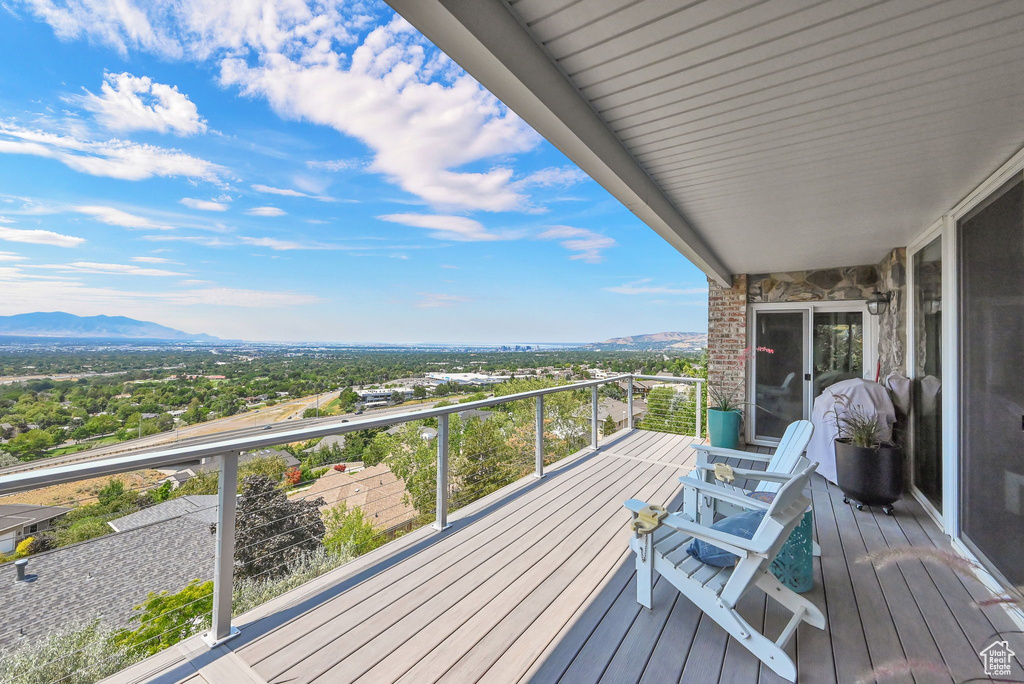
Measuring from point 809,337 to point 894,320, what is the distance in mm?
1388

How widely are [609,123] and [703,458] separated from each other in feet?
7.49

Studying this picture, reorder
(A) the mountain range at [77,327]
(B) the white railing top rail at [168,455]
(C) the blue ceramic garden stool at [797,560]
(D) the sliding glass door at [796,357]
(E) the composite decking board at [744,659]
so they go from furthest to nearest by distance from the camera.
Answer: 1. (A) the mountain range at [77,327]
2. (D) the sliding glass door at [796,357]
3. (C) the blue ceramic garden stool at [797,560]
4. (E) the composite decking board at [744,659]
5. (B) the white railing top rail at [168,455]

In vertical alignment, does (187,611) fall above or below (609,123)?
below

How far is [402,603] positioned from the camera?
2.19m

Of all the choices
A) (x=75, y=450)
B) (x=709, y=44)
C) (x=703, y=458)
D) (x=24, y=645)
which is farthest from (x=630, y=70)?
(x=75, y=450)

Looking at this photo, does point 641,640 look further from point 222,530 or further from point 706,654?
point 222,530

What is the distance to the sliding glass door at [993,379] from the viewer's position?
2.16 metres

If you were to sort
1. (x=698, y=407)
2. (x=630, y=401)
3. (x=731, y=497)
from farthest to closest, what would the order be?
(x=630, y=401) → (x=698, y=407) → (x=731, y=497)

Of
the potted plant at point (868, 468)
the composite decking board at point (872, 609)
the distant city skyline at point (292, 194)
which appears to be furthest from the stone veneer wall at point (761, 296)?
the composite decking board at point (872, 609)

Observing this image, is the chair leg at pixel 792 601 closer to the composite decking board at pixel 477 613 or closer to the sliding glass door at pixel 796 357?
the composite decking board at pixel 477 613

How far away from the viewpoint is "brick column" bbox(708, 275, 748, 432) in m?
5.90

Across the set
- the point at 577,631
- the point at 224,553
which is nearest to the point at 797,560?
the point at 577,631

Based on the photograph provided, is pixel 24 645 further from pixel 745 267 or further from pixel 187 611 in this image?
pixel 745 267

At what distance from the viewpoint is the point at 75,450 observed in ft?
22.5
